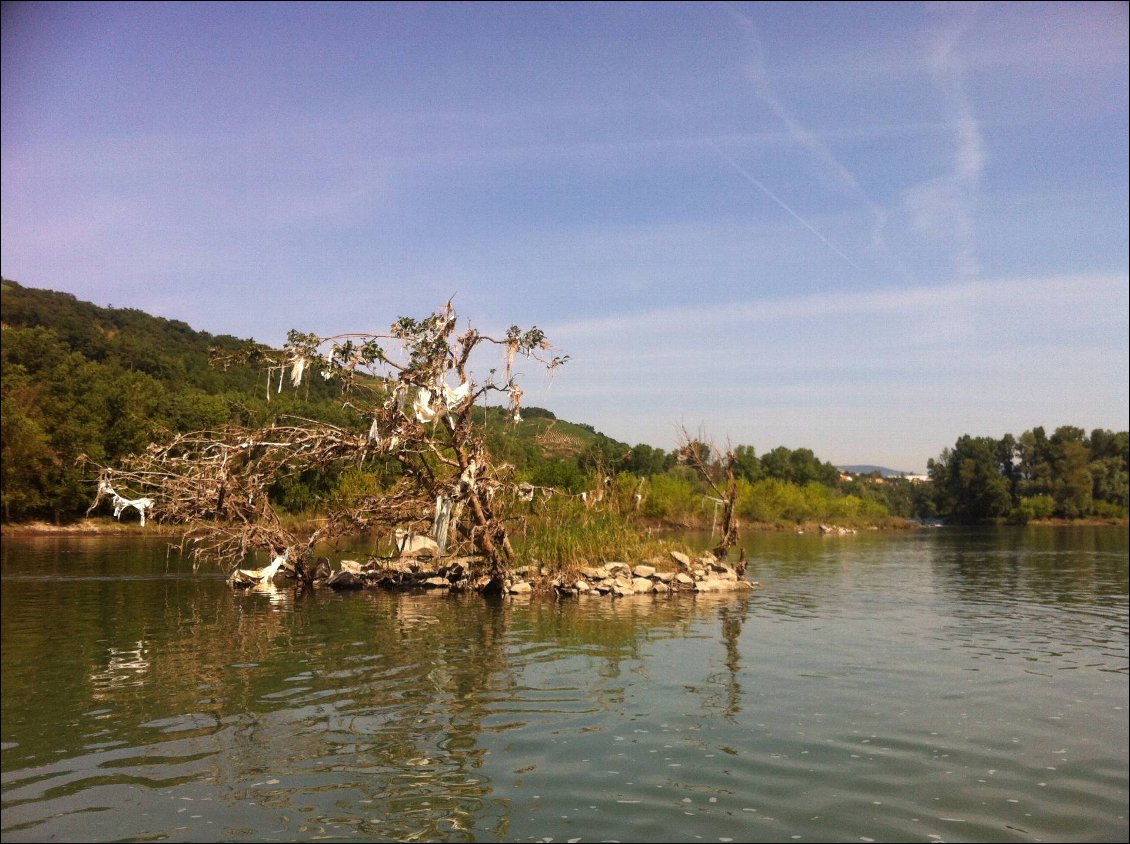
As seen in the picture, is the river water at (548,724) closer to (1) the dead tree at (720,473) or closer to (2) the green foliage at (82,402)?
(1) the dead tree at (720,473)

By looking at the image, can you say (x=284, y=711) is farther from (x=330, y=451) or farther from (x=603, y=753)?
(x=330, y=451)

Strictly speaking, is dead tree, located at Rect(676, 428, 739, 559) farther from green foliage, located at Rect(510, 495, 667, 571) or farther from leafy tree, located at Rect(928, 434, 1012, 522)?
leafy tree, located at Rect(928, 434, 1012, 522)

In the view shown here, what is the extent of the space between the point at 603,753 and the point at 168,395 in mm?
65361

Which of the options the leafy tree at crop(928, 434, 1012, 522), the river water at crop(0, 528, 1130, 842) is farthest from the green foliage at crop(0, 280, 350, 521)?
the leafy tree at crop(928, 434, 1012, 522)

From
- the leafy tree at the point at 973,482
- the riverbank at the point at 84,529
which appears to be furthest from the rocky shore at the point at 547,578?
the leafy tree at the point at 973,482

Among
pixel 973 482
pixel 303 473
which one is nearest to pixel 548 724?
pixel 303 473

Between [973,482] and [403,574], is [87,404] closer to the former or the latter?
[403,574]

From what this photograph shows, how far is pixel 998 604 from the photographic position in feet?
85.0

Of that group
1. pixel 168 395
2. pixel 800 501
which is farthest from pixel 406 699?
pixel 800 501

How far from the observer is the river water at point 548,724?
769 cm

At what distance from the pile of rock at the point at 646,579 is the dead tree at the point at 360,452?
113cm

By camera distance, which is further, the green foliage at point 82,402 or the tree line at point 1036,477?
the tree line at point 1036,477

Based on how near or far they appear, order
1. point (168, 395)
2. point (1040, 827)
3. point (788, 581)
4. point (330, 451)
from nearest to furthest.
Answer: point (1040, 827)
point (330, 451)
point (788, 581)
point (168, 395)

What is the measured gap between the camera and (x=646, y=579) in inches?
1049
